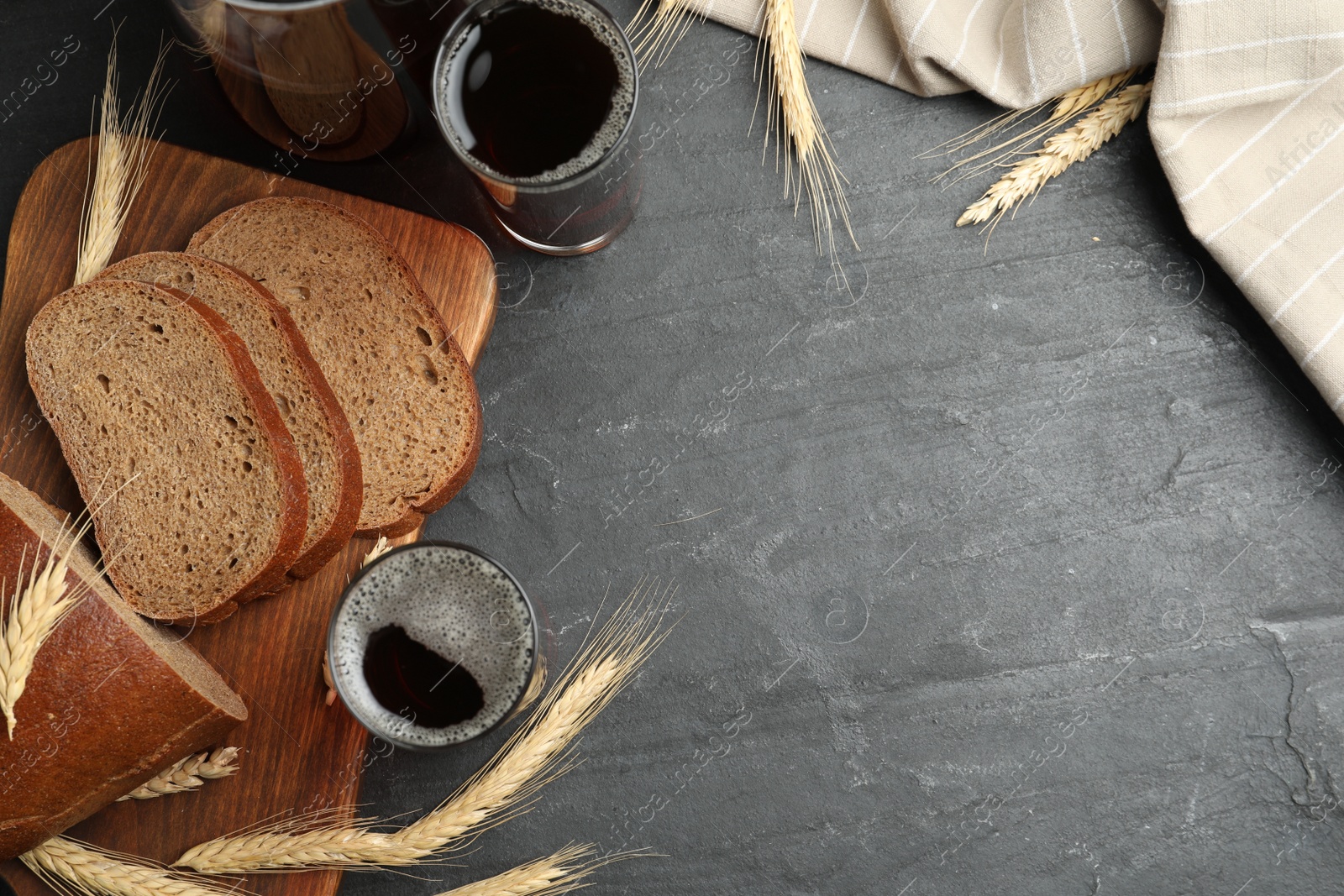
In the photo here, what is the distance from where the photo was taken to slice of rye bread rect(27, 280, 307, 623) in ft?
4.49

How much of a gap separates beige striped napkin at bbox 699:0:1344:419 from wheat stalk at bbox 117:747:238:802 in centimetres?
171

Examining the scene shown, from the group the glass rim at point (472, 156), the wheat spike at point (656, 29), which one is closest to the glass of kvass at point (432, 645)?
the glass rim at point (472, 156)

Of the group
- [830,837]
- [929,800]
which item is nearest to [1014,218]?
[929,800]

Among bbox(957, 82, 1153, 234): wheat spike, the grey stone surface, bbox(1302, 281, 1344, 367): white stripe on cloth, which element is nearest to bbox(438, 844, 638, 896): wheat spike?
the grey stone surface

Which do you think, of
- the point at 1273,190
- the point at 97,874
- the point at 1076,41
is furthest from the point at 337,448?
the point at 1273,190

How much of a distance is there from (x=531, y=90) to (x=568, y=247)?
300 millimetres

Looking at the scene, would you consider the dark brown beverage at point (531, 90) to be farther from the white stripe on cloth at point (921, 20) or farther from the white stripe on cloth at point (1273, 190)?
the white stripe on cloth at point (1273, 190)

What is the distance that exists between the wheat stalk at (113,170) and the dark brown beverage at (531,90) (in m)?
0.64

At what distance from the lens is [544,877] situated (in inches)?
56.5

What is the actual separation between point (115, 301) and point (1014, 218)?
1.59 m

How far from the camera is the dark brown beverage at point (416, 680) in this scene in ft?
4.44

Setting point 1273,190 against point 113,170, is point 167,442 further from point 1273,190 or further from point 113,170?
point 1273,190

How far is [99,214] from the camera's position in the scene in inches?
57.6

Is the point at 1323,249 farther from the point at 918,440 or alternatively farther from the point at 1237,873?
the point at 1237,873
